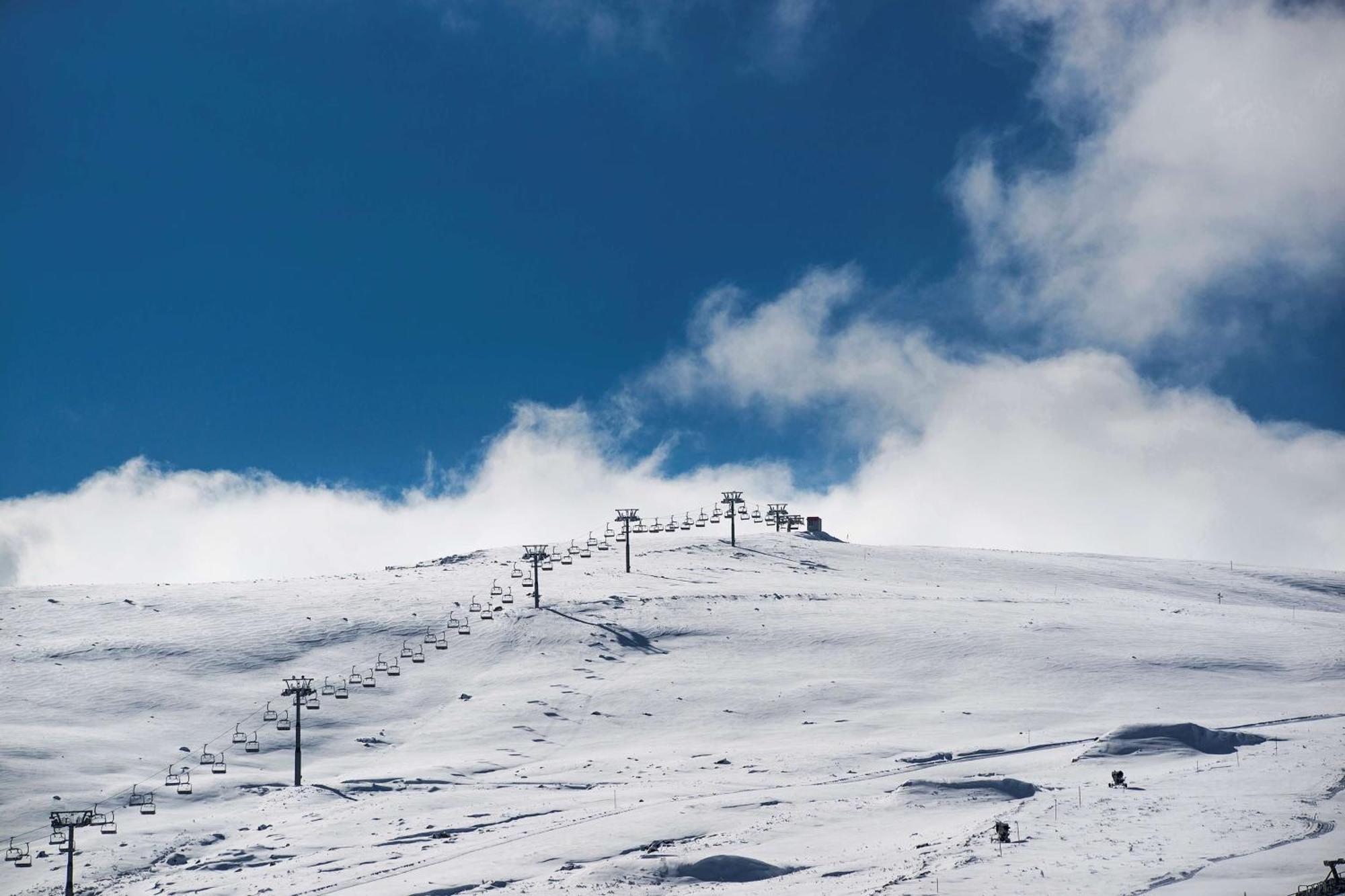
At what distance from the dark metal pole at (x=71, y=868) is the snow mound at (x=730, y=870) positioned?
22.8 m

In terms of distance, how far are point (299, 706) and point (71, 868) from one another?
18.2 metres

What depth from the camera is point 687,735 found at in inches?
2753

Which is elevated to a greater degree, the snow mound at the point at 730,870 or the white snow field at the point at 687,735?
the white snow field at the point at 687,735

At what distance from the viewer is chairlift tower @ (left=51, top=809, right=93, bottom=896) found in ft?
162

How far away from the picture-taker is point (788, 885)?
41500 mm

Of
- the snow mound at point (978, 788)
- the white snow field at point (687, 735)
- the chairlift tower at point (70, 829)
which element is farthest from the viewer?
the snow mound at point (978, 788)

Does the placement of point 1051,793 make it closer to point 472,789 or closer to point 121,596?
point 472,789

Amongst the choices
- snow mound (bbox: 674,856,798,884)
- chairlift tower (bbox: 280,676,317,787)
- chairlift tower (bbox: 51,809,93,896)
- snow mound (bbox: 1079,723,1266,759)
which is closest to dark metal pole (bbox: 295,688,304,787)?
chairlift tower (bbox: 280,676,317,787)

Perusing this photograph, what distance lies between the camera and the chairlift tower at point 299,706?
63594 millimetres

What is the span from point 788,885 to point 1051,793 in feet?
49.0

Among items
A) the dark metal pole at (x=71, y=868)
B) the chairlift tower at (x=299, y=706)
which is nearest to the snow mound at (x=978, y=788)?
the chairlift tower at (x=299, y=706)

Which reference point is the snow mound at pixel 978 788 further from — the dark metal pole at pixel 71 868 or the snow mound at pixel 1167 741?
the dark metal pole at pixel 71 868

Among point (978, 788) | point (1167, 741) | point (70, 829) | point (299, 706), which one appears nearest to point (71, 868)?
point (70, 829)

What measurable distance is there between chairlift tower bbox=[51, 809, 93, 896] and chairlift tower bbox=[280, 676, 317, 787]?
31.0 feet
